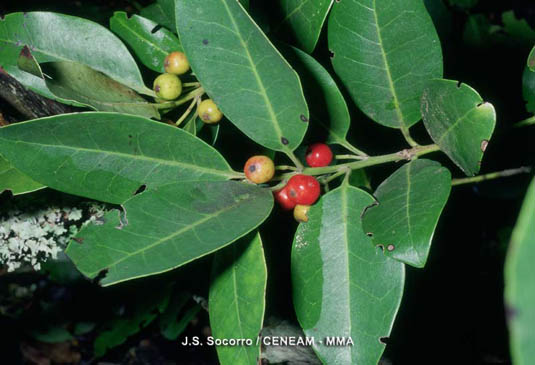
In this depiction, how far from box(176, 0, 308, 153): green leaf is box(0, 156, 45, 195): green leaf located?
54 centimetres

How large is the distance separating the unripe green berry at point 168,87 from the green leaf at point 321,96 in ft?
0.93

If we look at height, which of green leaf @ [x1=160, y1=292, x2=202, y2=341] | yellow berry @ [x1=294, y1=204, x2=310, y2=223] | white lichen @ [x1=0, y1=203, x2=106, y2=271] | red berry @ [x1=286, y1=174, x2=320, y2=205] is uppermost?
red berry @ [x1=286, y1=174, x2=320, y2=205]

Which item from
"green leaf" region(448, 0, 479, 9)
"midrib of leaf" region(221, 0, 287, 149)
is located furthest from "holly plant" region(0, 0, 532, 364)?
"green leaf" region(448, 0, 479, 9)

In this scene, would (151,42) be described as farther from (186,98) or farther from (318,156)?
(318,156)

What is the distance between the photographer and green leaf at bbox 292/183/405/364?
3.70ft

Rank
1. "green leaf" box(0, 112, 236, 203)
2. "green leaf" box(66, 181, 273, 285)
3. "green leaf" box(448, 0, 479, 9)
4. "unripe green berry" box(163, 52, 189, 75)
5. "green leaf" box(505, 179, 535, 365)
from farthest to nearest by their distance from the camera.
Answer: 1. "green leaf" box(448, 0, 479, 9)
2. "unripe green berry" box(163, 52, 189, 75)
3. "green leaf" box(0, 112, 236, 203)
4. "green leaf" box(66, 181, 273, 285)
5. "green leaf" box(505, 179, 535, 365)

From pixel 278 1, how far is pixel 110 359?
10.5 feet

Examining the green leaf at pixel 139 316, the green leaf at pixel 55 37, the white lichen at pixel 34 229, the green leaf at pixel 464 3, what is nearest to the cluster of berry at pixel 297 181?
→ the green leaf at pixel 55 37

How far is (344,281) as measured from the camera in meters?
1.17

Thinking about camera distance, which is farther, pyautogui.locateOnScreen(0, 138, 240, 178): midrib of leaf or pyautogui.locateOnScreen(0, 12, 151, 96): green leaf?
pyautogui.locateOnScreen(0, 12, 151, 96): green leaf

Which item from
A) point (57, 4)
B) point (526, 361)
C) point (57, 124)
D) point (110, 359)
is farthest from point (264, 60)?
point (110, 359)

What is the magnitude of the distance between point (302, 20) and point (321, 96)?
194 millimetres

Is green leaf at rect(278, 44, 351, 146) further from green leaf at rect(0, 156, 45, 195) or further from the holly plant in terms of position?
green leaf at rect(0, 156, 45, 195)

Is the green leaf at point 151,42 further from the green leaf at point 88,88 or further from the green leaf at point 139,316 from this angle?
the green leaf at point 139,316
